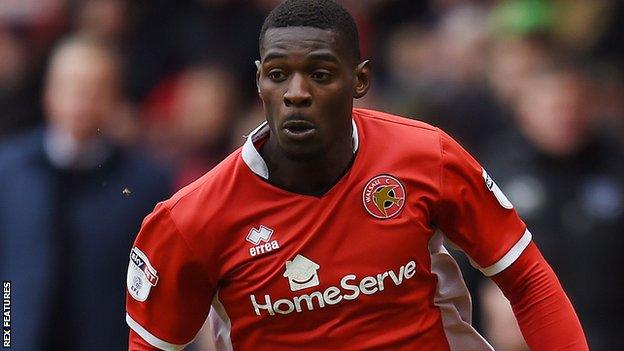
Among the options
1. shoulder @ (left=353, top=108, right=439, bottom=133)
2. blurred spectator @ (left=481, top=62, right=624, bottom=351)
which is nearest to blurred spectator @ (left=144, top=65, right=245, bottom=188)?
blurred spectator @ (left=481, top=62, right=624, bottom=351)

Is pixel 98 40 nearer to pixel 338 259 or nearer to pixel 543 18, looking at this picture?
pixel 543 18

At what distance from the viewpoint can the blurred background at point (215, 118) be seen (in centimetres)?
599

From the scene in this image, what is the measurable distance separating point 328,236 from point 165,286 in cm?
48

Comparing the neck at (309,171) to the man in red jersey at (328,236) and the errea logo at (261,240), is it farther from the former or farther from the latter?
the errea logo at (261,240)

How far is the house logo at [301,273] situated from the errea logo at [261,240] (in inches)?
2.6

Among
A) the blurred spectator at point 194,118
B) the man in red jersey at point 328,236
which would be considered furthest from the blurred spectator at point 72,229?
the man in red jersey at point 328,236

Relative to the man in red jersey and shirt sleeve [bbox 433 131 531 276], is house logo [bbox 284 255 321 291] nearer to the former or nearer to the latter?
the man in red jersey

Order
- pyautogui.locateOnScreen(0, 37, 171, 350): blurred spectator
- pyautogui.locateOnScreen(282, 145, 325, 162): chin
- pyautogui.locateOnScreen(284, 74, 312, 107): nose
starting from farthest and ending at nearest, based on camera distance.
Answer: pyautogui.locateOnScreen(0, 37, 171, 350): blurred spectator
pyautogui.locateOnScreen(282, 145, 325, 162): chin
pyautogui.locateOnScreen(284, 74, 312, 107): nose

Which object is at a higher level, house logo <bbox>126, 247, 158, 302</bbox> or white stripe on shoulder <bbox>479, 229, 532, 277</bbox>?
white stripe on shoulder <bbox>479, 229, 532, 277</bbox>

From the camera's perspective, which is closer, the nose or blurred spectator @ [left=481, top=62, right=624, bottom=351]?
the nose

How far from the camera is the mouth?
386cm

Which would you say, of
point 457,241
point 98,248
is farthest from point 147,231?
point 98,248

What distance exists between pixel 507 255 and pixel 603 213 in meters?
2.84

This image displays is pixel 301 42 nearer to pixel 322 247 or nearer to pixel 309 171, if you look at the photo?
pixel 309 171
